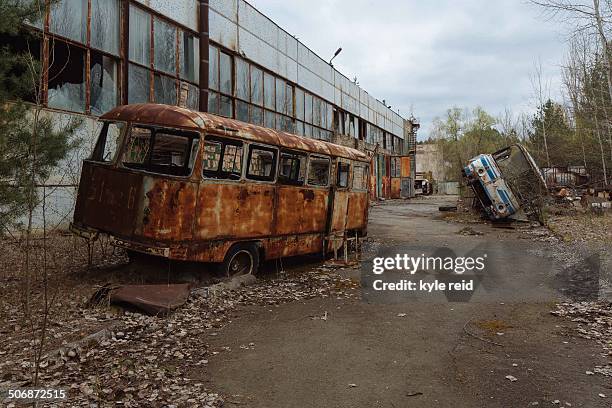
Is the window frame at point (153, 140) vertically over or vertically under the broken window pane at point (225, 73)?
under

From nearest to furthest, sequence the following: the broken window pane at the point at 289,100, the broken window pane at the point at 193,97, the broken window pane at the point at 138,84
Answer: the broken window pane at the point at 138,84 → the broken window pane at the point at 193,97 → the broken window pane at the point at 289,100

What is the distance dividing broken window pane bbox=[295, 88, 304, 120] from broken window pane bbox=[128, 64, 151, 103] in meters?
9.77

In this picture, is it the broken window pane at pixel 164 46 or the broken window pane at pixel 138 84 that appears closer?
the broken window pane at pixel 138 84

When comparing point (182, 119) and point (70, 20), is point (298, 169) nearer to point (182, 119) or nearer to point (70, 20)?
point (182, 119)

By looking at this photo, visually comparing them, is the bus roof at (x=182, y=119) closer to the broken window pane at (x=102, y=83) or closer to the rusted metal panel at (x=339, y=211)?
the rusted metal panel at (x=339, y=211)

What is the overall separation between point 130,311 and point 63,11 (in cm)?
871

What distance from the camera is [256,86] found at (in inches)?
719

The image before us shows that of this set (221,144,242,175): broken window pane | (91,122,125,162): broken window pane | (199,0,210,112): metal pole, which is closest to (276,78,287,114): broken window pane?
(199,0,210,112): metal pole

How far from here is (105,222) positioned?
670 cm

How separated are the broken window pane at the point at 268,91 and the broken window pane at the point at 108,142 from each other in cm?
1227

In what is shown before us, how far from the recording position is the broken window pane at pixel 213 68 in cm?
1547

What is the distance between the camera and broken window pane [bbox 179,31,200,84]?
14.3 meters

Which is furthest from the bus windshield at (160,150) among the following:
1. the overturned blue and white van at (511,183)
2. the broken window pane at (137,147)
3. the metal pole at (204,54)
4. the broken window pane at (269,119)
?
the overturned blue and white van at (511,183)

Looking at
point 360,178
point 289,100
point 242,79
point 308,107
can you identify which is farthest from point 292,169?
point 308,107
